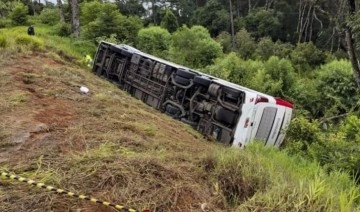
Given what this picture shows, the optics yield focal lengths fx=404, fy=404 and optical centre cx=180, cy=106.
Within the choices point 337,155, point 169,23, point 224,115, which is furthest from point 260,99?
point 169,23

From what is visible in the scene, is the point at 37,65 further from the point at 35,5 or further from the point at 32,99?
the point at 35,5

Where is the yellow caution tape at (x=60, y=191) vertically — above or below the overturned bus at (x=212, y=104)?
below

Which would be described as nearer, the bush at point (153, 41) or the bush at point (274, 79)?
the bush at point (274, 79)

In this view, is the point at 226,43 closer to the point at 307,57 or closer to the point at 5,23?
the point at 307,57

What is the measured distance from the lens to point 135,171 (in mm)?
3840

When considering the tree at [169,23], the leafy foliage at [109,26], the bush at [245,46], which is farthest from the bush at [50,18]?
the bush at [245,46]

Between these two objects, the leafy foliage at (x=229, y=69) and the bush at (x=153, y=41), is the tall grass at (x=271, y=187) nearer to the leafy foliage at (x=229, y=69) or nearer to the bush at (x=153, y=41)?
the leafy foliage at (x=229, y=69)

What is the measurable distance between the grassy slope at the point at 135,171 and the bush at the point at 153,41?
15276 millimetres

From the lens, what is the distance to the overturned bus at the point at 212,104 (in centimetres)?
754

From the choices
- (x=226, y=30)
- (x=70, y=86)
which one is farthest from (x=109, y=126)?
(x=226, y=30)

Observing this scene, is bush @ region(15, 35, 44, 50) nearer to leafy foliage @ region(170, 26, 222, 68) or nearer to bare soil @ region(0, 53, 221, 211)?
bare soil @ region(0, 53, 221, 211)

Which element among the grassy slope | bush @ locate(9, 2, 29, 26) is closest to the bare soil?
the grassy slope

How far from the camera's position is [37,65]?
371 inches

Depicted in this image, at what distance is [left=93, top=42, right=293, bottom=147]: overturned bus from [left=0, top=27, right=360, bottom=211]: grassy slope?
6.32 feet
